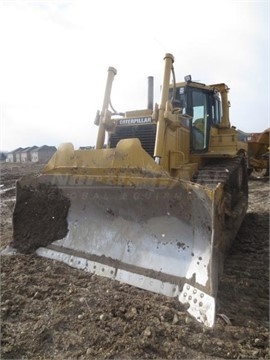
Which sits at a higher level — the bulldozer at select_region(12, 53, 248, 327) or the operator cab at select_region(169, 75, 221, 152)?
the operator cab at select_region(169, 75, 221, 152)

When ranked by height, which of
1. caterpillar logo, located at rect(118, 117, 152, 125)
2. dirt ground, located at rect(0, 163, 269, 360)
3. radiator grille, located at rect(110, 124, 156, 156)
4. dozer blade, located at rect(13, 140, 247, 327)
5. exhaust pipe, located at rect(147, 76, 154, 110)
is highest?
exhaust pipe, located at rect(147, 76, 154, 110)

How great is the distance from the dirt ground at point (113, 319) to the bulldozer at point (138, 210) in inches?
7.1

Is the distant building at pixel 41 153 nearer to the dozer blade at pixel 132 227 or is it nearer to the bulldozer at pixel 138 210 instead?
the bulldozer at pixel 138 210

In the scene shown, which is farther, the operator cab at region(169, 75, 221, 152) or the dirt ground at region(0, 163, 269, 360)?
the operator cab at region(169, 75, 221, 152)

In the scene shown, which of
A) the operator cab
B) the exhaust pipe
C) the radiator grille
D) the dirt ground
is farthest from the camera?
the operator cab

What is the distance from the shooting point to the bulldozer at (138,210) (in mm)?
2943

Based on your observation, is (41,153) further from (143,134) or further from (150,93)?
(143,134)

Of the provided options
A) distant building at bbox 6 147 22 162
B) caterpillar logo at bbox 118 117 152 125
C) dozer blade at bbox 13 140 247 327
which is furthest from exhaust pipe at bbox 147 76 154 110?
distant building at bbox 6 147 22 162

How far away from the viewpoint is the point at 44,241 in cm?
396

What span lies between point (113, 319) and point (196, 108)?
383cm

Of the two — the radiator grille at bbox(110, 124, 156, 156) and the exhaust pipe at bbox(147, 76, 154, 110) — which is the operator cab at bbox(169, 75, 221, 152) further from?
the radiator grille at bbox(110, 124, 156, 156)

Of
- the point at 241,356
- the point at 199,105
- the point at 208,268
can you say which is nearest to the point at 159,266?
the point at 208,268

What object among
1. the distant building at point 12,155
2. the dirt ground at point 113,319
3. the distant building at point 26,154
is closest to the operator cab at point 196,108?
the dirt ground at point 113,319

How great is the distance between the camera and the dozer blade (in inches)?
114
